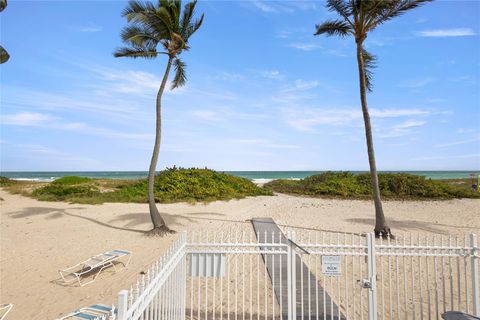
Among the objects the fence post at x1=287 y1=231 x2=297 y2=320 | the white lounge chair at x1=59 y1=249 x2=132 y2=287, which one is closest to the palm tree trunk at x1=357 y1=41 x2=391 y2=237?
the fence post at x1=287 y1=231 x2=297 y2=320

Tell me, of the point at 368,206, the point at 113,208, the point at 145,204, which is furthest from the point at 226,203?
the point at 368,206

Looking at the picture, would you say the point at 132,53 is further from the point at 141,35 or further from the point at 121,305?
the point at 121,305

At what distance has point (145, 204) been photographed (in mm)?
20453

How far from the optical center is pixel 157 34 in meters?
11.4

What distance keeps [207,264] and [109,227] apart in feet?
33.6

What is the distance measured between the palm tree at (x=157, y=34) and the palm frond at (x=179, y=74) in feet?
1.30

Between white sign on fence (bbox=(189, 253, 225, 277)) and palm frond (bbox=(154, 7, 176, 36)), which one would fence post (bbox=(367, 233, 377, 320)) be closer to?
white sign on fence (bbox=(189, 253, 225, 277))

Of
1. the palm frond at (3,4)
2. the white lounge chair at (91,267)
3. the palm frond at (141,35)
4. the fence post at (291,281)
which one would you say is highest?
the palm frond at (141,35)

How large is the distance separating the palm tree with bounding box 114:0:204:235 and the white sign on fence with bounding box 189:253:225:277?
6.59 m

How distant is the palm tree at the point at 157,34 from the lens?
34.9ft

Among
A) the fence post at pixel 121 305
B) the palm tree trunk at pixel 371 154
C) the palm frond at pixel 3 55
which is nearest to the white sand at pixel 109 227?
the palm tree trunk at pixel 371 154

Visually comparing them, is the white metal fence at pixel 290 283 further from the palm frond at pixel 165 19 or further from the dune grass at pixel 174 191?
the dune grass at pixel 174 191

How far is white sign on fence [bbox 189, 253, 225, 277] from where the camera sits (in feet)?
16.2

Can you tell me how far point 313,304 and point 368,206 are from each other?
16865 millimetres
